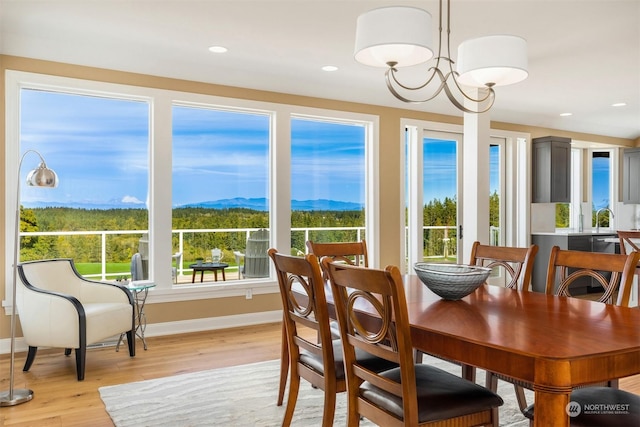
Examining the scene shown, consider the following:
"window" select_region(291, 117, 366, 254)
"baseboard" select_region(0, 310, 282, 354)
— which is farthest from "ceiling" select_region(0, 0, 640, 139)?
"baseboard" select_region(0, 310, 282, 354)

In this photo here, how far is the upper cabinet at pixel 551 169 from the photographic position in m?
7.07

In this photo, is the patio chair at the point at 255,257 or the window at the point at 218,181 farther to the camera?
the patio chair at the point at 255,257

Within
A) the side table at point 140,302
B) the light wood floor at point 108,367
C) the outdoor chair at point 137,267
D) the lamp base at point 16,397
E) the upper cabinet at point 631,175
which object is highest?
the upper cabinet at point 631,175

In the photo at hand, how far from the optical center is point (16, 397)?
3.03 meters

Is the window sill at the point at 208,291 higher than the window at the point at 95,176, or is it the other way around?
the window at the point at 95,176

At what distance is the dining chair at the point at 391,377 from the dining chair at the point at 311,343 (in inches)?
5.7

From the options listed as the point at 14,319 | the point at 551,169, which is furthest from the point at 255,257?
the point at 551,169

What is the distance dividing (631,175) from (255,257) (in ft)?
21.6

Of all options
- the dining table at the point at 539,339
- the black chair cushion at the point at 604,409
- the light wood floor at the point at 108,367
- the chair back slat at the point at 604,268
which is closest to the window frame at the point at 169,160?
the light wood floor at the point at 108,367

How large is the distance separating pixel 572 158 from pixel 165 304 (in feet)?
22.6

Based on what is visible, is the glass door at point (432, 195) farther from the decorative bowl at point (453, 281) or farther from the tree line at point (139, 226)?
the decorative bowl at point (453, 281)

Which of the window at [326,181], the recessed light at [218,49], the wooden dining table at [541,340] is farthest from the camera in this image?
the window at [326,181]

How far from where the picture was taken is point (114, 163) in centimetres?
476

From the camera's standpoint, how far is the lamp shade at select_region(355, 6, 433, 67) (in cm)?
232
